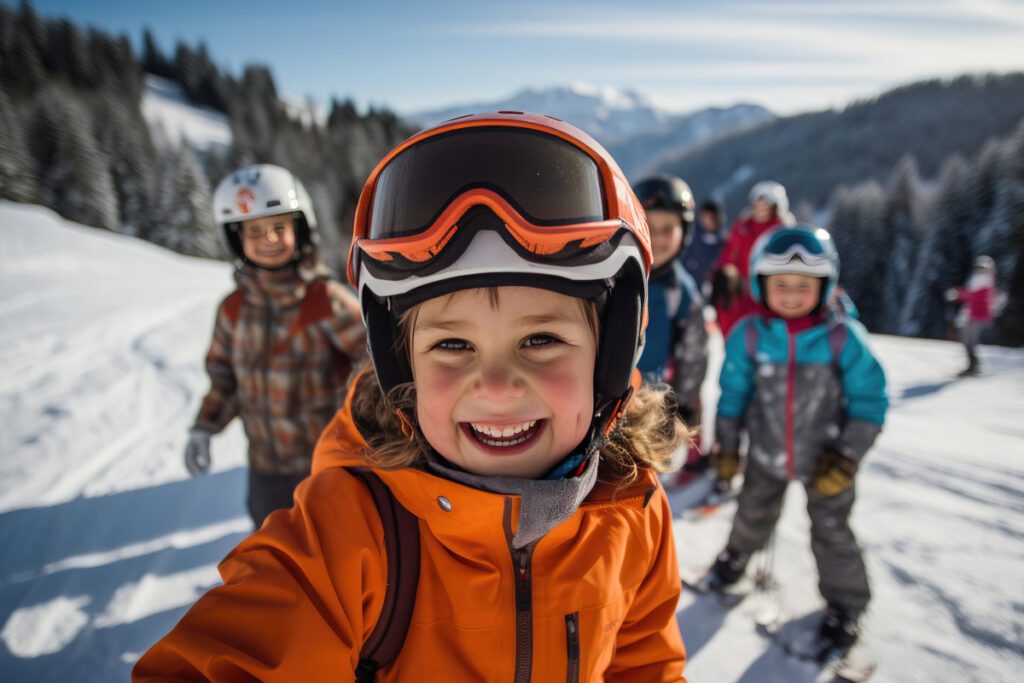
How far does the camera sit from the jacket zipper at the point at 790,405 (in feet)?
8.94

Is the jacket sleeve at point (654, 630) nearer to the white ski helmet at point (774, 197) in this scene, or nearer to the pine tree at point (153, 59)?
the white ski helmet at point (774, 197)

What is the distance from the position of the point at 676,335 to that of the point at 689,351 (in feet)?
0.53

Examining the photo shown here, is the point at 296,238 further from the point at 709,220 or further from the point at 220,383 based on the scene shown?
the point at 709,220

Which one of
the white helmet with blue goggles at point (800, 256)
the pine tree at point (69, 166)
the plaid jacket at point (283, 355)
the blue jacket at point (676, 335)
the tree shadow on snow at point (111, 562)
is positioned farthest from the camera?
the pine tree at point (69, 166)

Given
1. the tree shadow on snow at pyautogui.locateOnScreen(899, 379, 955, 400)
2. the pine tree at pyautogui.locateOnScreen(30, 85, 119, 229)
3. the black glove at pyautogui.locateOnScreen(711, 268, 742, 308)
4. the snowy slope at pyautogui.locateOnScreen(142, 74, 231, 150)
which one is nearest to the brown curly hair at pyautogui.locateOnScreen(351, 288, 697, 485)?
the black glove at pyautogui.locateOnScreen(711, 268, 742, 308)

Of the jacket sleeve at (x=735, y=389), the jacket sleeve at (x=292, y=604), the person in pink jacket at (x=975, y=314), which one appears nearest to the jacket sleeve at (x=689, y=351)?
the jacket sleeve at (x=735, y=389)

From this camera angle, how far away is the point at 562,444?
4.34 feet

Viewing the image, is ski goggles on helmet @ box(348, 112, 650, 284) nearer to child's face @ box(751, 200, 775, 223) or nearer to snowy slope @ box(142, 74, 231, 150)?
child's face @ box(751, 200, 775, 223)

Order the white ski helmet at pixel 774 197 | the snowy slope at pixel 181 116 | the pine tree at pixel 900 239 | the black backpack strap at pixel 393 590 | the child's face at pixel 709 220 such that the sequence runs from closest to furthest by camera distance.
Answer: the black backpack strap at pixel 393 590
the white ski helmet at pixel 774 197
the child's face at pixel 709 220
the pine tree at pixel 900 239
the snowy slope at pixel 181 116

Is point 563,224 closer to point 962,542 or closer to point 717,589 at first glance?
point 717,589

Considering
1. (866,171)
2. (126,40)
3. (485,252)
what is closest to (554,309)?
(485,252)

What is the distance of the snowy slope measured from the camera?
5255cm

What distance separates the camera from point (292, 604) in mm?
1062

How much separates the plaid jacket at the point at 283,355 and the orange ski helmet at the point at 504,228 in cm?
148
